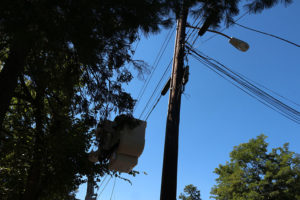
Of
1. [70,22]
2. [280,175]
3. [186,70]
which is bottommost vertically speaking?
[70,22]

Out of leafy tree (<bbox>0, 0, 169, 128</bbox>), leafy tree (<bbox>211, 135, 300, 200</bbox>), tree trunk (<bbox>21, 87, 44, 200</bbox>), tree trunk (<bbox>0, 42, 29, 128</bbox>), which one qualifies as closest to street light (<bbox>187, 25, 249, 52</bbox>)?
leafy tree (<bbox>0, 0, 169, 128</bbox>)

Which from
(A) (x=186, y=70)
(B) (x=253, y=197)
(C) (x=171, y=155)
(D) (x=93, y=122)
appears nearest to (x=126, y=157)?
(C) (x=171, y=155)

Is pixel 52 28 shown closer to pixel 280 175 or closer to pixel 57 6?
pixel 57 6

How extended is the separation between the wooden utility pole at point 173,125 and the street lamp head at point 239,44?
1287 mm

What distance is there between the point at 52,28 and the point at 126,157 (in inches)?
75.3

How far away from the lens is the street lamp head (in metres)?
5.86

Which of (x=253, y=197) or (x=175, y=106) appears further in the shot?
(x=253, y=197)

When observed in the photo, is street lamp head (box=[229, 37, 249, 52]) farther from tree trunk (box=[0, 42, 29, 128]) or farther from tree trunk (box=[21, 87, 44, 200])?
tree trunk (box=[21, 87, 44, 200])

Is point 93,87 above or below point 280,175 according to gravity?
below

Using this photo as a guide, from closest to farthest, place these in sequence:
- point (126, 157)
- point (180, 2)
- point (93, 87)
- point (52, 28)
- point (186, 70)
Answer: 1. point (52, 28)
2. point (126, 157)
3. point (180, 2)
4. point (93, 87)
5. point (186, 70)

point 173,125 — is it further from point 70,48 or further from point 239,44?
point 239,44

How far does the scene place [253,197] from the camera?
20141 millimetres

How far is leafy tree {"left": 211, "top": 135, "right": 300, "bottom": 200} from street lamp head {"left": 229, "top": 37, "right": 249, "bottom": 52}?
18.0 metres

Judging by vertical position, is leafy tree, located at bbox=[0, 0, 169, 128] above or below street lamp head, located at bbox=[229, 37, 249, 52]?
below
